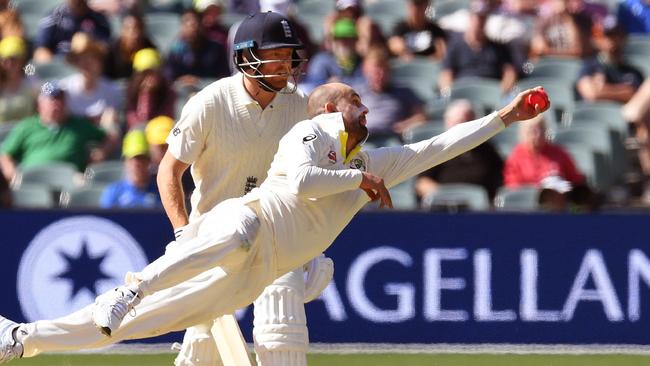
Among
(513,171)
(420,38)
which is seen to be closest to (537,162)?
(513,171)

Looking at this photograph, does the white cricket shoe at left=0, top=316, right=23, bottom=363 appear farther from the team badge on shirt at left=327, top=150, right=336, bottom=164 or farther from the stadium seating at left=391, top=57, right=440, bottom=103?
the stadium seating at left=391, top=57, right=440, bottom=103

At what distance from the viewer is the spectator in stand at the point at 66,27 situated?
13.4 m

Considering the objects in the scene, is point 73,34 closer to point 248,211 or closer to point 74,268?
point 74,268

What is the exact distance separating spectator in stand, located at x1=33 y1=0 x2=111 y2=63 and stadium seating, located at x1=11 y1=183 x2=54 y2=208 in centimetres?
230

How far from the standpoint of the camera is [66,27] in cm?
1354

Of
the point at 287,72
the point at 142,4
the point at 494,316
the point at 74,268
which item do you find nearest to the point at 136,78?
the point at 142,4

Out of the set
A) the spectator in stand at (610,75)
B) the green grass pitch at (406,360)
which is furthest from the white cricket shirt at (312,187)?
the spectator in stand at (610,75)

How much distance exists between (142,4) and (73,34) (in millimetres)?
1056

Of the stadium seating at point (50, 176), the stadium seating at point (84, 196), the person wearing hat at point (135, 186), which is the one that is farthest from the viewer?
the stadium seating at point (50, 176)

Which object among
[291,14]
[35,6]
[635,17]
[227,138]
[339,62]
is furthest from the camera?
[35,6]

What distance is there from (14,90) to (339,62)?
2788mm

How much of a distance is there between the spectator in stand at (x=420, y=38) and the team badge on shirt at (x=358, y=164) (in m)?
6.51

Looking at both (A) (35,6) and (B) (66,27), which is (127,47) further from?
(A) (35,6)

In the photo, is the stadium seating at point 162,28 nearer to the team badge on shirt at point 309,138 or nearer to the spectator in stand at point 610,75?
the spectator in stand at point 610,75
